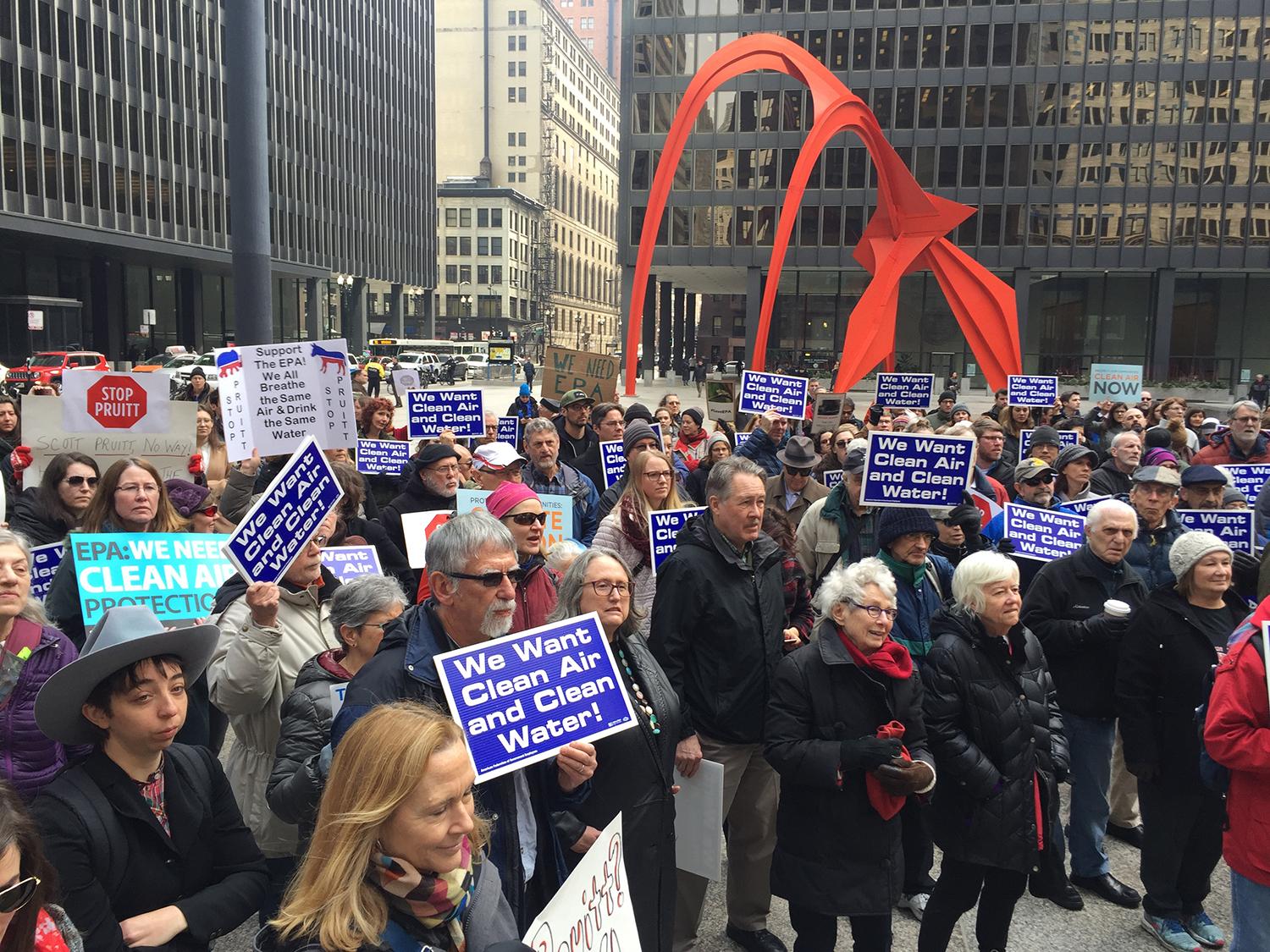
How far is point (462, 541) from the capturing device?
3.08 metres

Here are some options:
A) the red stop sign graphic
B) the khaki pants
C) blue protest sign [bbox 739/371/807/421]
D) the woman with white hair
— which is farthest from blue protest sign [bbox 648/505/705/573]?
blue protest sign [bbox 739/371/807/421]

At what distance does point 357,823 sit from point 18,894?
1.94 ft

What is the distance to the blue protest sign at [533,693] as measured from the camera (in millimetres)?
2803

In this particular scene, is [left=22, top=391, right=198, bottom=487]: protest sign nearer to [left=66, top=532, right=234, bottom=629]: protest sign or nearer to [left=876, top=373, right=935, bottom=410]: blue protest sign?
[left=66, top=532, right=234, bottom=629]: protest sign

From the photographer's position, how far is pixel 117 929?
2439mm

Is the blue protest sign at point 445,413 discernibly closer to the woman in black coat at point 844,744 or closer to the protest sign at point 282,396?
the protest sign at point 282,396

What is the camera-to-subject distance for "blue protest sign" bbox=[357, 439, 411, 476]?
903 cm

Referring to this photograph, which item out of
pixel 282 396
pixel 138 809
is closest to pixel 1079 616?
pixel 138 809

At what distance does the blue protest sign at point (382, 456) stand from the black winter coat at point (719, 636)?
5308mm

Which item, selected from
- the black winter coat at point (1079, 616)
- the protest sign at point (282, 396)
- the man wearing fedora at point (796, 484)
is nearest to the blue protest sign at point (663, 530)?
the black winter coat at point (1079, 616)

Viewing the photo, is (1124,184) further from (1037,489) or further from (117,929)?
(117,929)

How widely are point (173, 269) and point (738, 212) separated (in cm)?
3401

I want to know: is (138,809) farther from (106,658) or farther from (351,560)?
(351,560)

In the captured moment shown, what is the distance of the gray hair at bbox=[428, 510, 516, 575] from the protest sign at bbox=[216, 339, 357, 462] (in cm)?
431
